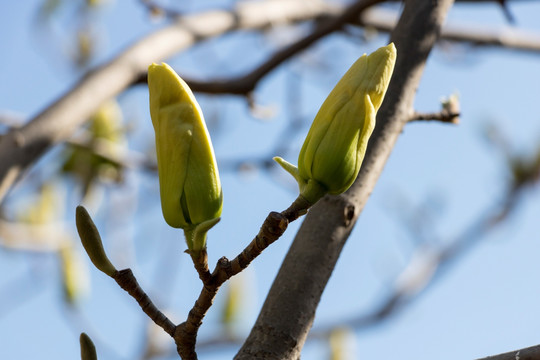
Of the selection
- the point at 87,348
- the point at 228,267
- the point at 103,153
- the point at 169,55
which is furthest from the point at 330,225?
the point at 103,153

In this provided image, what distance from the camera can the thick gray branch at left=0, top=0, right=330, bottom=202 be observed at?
1.26m

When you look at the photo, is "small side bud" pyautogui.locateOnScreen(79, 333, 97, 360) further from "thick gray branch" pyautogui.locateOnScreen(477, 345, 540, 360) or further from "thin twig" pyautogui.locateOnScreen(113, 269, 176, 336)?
"thick gray branch" pyautogui.locateOnScreen(477, 345, 540, 360)

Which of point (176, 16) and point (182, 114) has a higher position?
point (176, 16)


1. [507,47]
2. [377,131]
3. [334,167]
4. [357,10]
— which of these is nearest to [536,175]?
[507,47]

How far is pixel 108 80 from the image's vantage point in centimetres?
152

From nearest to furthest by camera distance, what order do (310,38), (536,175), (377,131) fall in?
(377,131)
(310,38)
(536,175)

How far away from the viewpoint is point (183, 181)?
644mm

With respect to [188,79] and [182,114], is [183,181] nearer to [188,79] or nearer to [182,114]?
[182,114]

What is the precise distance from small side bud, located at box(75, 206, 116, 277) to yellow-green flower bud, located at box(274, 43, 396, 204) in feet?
0.71

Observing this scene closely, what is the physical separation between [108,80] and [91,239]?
0.93m

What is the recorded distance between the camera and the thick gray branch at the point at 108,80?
4.15ft

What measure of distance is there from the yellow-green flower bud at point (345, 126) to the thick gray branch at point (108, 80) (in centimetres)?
77

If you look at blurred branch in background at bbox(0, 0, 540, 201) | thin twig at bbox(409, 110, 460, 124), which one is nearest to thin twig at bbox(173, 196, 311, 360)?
thin twig at bbox(409, 110, 460, 124)

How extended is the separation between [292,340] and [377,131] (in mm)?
309
